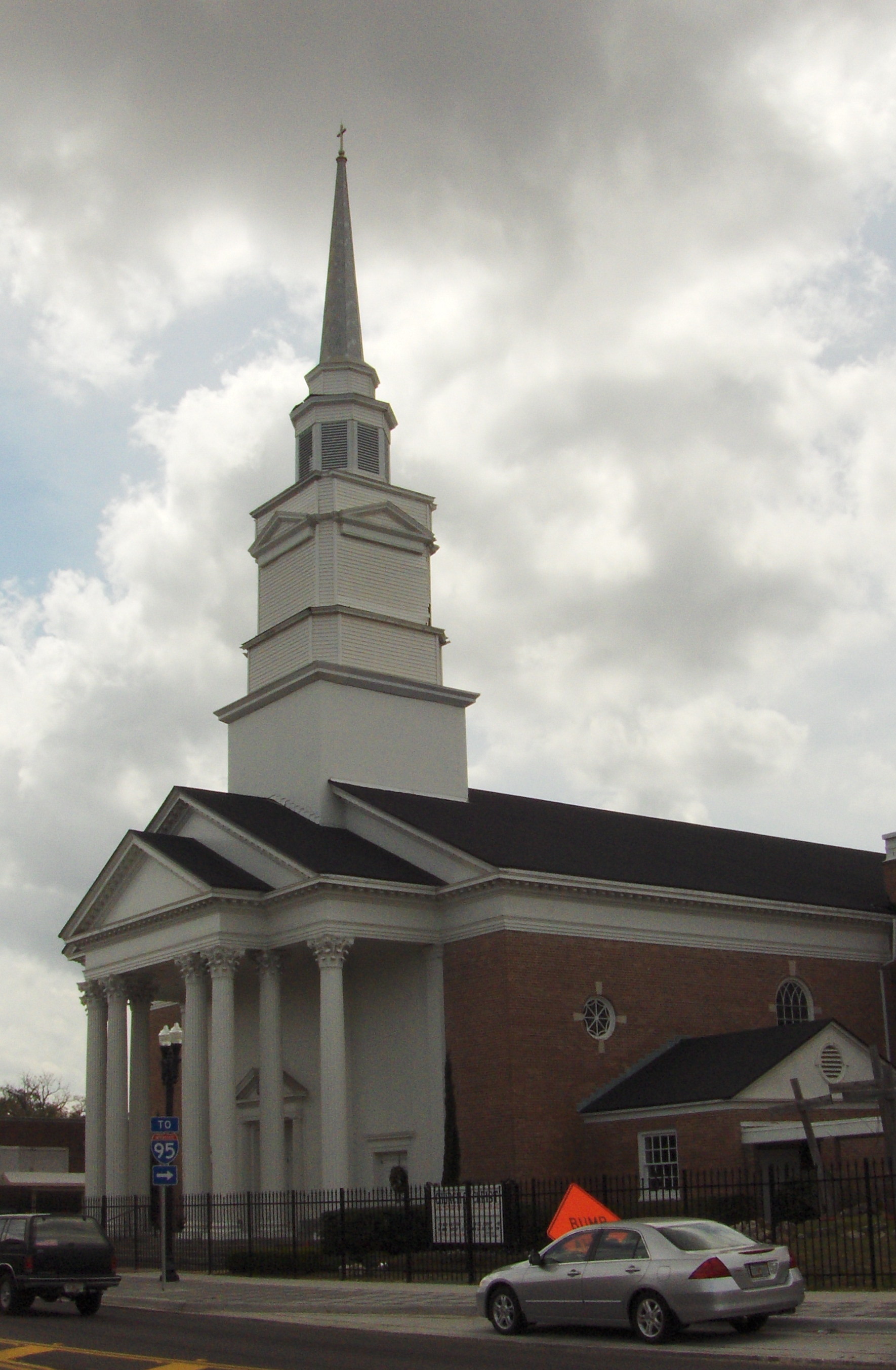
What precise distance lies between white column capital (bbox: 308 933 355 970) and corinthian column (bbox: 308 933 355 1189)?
0.01m

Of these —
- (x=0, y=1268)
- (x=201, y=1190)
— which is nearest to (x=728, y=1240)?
(x=0, y=1268)

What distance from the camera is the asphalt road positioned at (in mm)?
15875

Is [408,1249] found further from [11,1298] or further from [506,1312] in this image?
[506,1312]

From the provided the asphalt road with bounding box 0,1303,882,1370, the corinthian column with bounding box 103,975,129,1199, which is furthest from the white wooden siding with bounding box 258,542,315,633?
the asphalt road with bounding box 0,1303,882,1370

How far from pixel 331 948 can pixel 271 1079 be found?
3955 mm

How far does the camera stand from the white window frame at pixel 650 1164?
111 ft

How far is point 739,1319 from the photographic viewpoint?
59.5 ft

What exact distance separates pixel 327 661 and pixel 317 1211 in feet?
49.9

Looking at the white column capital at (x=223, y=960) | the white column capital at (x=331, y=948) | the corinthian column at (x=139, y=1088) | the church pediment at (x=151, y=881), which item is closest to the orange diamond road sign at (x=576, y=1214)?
the white column capital at (x=331, y=948)

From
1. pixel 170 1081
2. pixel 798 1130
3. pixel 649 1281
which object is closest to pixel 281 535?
pixel 170 1081

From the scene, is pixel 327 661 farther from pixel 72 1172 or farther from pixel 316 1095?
pixel 72 1172

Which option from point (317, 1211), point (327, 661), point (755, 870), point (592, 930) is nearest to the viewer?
point (317, 1211)

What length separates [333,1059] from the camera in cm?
3616

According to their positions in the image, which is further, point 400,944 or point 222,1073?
point 400,944
